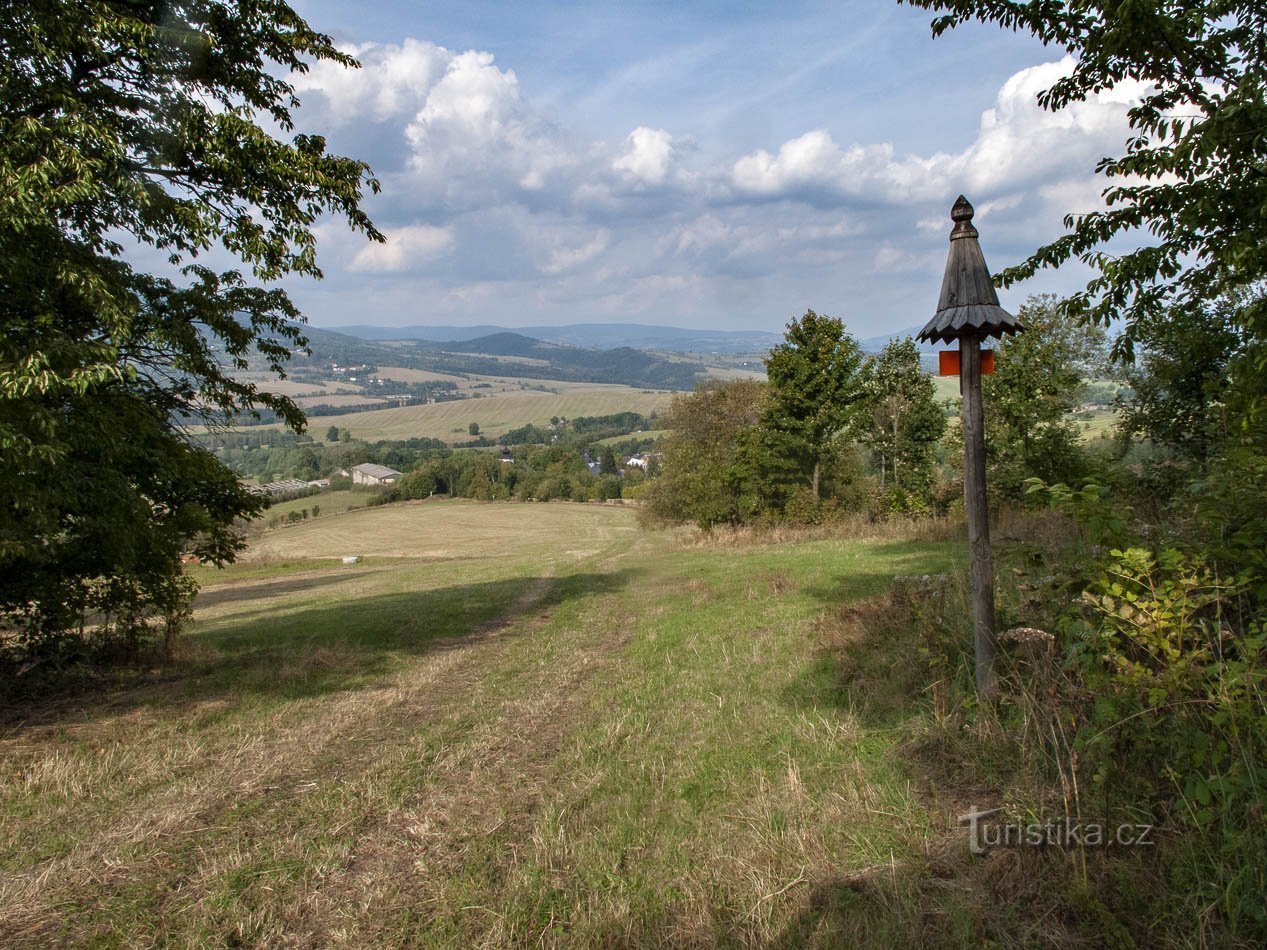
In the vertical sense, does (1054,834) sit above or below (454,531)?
above

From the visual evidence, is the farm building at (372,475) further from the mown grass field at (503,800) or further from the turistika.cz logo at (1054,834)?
the turistika.cz logo at (1054,834)

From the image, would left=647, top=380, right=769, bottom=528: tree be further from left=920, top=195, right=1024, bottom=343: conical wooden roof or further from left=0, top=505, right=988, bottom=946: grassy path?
left=920, top=195, right=1024, bottom=343: conical wooden roof

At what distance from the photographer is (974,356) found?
521 cm

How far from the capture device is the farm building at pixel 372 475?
11006 centimetres

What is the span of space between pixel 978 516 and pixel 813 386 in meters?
29.8

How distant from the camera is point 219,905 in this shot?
13.5ft

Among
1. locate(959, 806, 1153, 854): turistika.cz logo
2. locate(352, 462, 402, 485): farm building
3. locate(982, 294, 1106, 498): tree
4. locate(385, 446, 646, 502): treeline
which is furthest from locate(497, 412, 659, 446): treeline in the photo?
locate(959, 806, 1153, 854): turistika.cz logo

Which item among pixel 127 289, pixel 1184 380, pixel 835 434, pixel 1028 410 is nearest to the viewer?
pixel 127 289

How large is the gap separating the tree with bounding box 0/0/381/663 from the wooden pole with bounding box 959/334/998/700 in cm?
735

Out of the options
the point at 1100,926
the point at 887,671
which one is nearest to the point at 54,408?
the point at 887,671

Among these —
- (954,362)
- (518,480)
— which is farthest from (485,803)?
(518,480)

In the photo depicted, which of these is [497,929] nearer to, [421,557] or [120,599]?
[120,599]

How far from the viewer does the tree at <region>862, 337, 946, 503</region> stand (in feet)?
113

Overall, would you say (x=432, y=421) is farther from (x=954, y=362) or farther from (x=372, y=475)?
(x=954, y=362)
